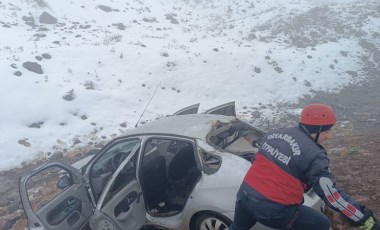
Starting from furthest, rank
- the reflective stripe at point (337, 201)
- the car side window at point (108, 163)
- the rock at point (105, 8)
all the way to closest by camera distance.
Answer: the rock at point (105, 8)
the car side window at point (108, 163)
the reflective stripe at point (337, 201)

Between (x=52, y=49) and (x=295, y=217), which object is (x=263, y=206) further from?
(x=52, y=49)

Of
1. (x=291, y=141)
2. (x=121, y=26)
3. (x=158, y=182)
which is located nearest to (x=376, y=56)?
(x=121, y=26)

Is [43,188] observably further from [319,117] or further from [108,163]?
[319,117]

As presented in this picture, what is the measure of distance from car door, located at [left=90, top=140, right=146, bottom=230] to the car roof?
0.34 meters

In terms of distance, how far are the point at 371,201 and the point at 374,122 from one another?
619 centimetres

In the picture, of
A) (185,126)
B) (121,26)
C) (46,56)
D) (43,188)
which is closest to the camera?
(185,126)

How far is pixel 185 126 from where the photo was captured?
5008mm

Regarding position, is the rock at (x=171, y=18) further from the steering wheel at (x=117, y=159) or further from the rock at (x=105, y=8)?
the steering wheel at (x=117, y=159)

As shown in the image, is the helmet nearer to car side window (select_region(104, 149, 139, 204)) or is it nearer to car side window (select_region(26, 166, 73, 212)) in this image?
car side window (select_region(104, 149, 139, 204))

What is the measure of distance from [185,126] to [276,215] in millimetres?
2109

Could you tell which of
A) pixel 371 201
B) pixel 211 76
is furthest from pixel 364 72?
pixel 371 201

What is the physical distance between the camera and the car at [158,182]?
4258mm

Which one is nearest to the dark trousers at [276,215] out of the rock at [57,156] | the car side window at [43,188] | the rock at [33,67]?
the car side window at [43,188]

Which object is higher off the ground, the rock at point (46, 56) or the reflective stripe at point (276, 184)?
the reflective stripe at point (276, 184)
